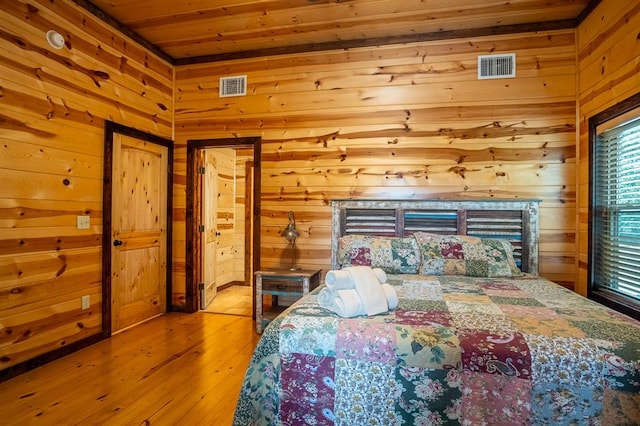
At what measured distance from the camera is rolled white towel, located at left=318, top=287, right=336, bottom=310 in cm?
182

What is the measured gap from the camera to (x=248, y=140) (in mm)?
3824

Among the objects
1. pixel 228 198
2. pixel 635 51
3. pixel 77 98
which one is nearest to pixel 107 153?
pixel 77 98

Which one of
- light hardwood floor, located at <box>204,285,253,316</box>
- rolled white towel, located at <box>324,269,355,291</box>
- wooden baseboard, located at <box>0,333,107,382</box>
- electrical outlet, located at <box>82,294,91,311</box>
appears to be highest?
rolled white towel, located at <box>324,269,355,291</box>

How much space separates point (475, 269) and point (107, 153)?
10.6ft

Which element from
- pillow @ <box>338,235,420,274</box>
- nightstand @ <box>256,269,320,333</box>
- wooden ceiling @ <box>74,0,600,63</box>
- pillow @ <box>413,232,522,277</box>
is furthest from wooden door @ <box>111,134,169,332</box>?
pillow @ <box>413,232,522,277</box>

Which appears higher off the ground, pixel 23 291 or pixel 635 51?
pixel 635 51

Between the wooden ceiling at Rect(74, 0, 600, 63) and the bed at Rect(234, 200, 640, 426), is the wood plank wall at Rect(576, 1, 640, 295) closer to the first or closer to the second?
the wooden ceiling at Rect(74, 0, 600, 63)

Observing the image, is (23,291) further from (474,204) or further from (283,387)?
(474,204)

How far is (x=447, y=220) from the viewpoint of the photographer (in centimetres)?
332

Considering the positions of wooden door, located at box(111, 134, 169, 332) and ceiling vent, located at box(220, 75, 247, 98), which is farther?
ceiling vent, located at box(220, 75, 247, 98)

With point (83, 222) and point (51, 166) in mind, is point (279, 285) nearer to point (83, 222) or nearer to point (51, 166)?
point (83, 222)

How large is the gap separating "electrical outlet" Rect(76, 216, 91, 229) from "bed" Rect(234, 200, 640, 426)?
213cm

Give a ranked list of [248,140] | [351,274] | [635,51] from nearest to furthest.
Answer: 1. [351,274]
2. [635,51]
3. [248,140]

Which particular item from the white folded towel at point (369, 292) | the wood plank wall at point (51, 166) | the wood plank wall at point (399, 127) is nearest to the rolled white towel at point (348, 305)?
the white folded towel at point (369, 292)
